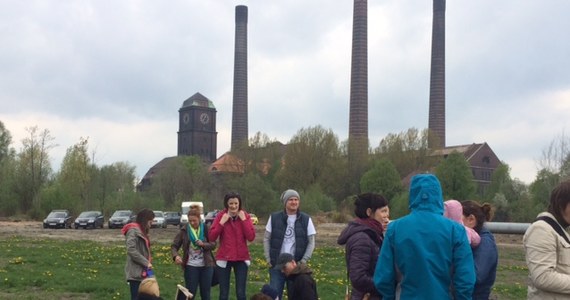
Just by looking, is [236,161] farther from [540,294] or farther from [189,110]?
[540,294]

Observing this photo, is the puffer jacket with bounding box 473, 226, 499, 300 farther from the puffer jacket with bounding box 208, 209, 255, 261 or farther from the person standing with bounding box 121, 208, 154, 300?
the person standing with bounding box 121, 208, 154, 300

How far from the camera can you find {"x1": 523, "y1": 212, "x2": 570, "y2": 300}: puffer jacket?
13.9 ft

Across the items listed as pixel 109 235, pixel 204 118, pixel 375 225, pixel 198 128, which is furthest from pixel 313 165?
pixel 204 118

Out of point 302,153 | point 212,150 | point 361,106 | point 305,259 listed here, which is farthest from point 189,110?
point 305,259

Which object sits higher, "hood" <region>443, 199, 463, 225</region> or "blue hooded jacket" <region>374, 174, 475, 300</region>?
"hood" <region>443, 199, 463, 225</region>

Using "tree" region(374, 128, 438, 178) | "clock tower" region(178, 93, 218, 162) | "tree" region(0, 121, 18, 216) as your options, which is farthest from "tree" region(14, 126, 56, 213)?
"clock tower" region(178, 93, 218, 162)

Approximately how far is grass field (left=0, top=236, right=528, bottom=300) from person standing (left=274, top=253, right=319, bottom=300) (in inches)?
164

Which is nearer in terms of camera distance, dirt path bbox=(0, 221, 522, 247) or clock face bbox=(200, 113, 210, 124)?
dirt path bbox=(0, 221, 522, 247)

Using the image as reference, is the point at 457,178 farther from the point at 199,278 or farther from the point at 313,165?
the point at 199,278

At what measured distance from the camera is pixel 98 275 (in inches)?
568

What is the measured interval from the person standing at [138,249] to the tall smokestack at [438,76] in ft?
316

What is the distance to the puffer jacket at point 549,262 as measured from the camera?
4250mm

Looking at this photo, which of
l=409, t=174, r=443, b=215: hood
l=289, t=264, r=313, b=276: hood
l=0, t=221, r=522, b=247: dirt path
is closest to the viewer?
l=409, t=174, r=443, b=215: hood

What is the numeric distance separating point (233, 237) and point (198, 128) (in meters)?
138
